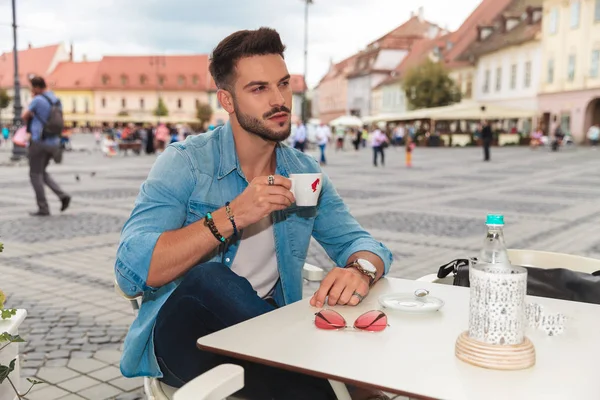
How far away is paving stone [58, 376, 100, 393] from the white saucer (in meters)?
1.95

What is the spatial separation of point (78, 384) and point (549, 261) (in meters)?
2.35

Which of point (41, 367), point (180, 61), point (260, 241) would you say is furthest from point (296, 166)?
point (180, 61)

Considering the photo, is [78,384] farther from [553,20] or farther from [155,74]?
[155,74]

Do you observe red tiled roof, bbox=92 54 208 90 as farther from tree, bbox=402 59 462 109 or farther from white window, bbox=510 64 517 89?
white window, bbox=510 64 517 89

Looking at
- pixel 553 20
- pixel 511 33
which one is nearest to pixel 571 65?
pixel 553 20

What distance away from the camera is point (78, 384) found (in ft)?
→ 10.7

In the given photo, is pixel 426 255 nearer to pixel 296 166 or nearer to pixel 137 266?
pixel 296 166

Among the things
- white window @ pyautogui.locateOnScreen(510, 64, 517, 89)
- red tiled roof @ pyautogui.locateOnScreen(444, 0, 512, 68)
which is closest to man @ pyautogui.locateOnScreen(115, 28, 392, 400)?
white window @ pyautogui.locateOnScreen(510, 64, 517, 89)

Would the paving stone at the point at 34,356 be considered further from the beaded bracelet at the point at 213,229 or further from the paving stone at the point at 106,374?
the beaded bracelet at the point at 213,229

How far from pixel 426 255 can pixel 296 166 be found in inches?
166

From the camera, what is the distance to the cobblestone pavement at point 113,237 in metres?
3.67

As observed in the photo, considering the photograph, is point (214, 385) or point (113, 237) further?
point (113, 237)

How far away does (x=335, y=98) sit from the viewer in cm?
9531

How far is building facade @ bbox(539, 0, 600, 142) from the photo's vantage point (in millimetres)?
37844
